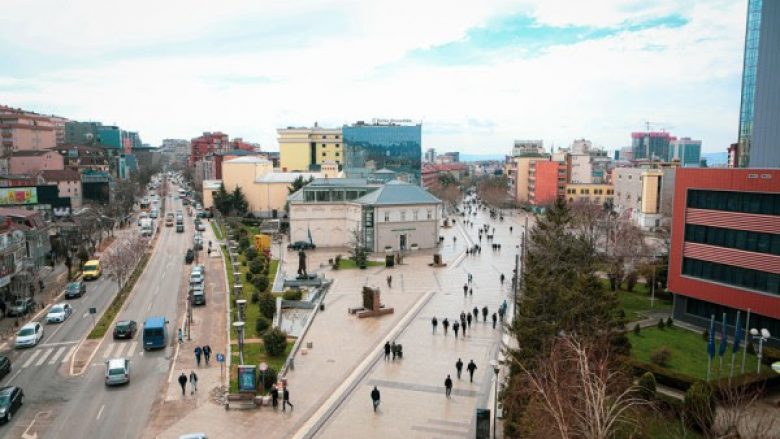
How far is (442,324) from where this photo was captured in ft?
106

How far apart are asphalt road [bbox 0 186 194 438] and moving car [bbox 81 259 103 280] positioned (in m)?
8.40

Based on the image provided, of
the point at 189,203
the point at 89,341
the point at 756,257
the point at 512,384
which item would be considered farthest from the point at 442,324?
the point at 189,203

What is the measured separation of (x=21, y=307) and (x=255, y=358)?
1809 cm

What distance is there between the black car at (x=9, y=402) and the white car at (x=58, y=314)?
1264cm

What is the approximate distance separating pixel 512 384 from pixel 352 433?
537 centimetres

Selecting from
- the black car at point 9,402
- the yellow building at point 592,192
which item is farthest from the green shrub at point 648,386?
the yellow building at point 592,192

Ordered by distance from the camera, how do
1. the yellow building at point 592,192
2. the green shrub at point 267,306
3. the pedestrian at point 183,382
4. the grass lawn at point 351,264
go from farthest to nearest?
the yellow building at point 592,192 → the grass lawn at point 351,264 → the green shrub at point 267,306 → the pedestrian at point 183,382

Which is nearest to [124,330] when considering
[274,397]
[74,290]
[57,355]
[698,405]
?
[57,355]

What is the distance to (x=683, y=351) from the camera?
27.8 metres

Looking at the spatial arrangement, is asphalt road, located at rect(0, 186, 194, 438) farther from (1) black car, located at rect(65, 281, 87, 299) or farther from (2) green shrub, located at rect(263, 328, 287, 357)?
(2) green shrub, located at rect(263, 328, 287, 357)

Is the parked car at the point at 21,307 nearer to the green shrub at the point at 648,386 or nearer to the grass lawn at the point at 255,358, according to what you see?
the grass lawn at the point at 255,358

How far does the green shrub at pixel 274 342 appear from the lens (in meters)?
26.2

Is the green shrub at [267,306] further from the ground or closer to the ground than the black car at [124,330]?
further from the ground

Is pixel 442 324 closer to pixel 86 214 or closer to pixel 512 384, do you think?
pixel 512 384
